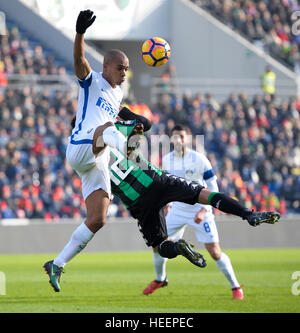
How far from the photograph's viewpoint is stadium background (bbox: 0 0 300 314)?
2144 centimetres

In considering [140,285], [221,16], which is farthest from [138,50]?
[140,285]

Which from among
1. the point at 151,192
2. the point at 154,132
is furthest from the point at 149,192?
the point at 154,132

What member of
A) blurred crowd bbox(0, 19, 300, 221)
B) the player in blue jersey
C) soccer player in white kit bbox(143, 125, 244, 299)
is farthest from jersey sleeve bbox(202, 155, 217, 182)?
blurred crowd bbox(0, 19, 300, 221)

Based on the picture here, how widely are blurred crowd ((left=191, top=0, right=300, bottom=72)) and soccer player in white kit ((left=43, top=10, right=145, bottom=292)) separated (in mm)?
23150

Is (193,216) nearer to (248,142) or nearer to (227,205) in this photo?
(227,205)

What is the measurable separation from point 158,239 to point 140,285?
3617mm

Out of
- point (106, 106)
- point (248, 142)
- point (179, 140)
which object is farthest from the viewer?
point (248, 142)

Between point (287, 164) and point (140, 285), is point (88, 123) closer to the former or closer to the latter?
point (140, 285)

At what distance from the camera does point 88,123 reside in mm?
9117

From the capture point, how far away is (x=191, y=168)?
466 inches

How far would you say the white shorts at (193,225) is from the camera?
453 inches

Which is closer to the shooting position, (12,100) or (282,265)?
(282,265)

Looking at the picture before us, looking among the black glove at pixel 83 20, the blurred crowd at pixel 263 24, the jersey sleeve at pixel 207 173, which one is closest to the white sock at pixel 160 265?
the jersey sleeve at pixel 207 173

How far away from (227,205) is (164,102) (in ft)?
59.0
